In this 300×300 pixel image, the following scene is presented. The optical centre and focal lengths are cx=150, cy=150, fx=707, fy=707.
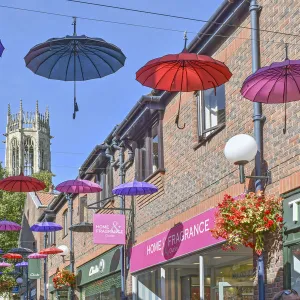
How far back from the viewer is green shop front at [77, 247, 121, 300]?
21438 millimetres

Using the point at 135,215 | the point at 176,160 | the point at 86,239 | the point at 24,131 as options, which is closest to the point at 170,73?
the point at 176,160

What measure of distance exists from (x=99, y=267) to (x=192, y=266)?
7477 mm

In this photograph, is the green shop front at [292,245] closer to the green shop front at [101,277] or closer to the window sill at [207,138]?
the window sill at [207,138]

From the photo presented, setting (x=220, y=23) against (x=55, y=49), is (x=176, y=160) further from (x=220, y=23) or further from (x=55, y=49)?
(x=55, y=49)

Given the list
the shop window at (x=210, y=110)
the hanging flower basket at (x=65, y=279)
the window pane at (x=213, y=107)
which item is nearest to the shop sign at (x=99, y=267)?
the hanging flower basket at (x=65, y=279)

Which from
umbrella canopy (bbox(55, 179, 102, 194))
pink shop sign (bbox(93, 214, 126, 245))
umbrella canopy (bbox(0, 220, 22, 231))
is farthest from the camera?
umbrella canopy (bbox(0, 220, 22, 231))

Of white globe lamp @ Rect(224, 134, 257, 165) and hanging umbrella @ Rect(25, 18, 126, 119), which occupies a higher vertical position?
hanging umbrella @ Rect(25, 18, 126, 119)

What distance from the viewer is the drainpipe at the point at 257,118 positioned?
37.3 ft

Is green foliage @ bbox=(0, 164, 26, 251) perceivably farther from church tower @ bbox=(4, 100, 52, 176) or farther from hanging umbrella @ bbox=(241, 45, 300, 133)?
church tower @ bbox=(4, 100, 52, 176)

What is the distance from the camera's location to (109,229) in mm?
19547

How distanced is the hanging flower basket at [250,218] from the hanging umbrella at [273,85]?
5.60ft

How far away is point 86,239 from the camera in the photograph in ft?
86.1

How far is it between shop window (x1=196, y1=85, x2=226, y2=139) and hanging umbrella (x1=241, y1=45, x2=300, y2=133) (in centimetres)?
344

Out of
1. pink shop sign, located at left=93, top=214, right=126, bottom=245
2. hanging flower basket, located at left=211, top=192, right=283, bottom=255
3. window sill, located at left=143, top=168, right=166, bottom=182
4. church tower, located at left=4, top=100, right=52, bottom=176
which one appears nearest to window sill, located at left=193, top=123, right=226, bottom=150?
window sill, located at left=143, top=168, right=166, bottom=182
